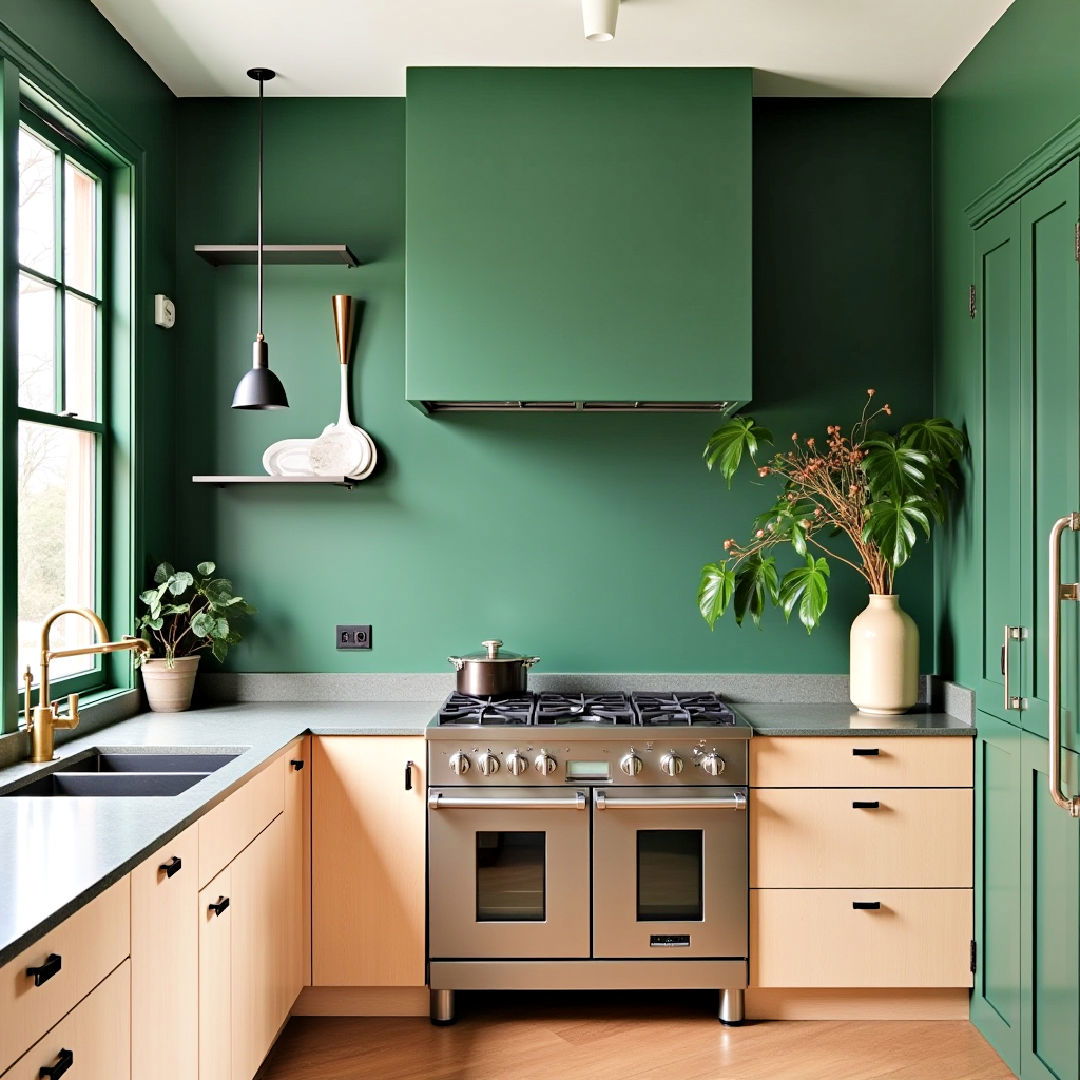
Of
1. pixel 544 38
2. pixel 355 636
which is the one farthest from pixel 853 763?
pixel 544 38

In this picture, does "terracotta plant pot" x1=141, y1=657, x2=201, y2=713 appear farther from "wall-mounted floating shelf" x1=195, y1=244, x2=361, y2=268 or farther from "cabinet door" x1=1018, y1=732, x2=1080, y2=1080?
"cabinet door" x1=1018, y1=732, x2=1080, y2=1080

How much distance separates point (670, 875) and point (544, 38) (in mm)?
2386

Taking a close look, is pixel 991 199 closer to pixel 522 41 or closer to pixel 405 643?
pixel 522 41

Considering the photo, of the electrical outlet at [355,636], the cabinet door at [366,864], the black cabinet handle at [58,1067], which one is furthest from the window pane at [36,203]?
the black cabinet handle at [58,1067]

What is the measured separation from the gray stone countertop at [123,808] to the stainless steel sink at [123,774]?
2cm

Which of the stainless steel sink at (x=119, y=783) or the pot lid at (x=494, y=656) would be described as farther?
the pot lid at (x=494, y=656)

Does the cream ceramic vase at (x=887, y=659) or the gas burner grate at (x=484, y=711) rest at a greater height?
the cream ceramic vase at (x=887, y=659)

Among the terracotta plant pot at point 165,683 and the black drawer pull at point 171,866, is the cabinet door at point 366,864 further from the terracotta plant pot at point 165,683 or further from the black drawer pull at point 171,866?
the black drawer pull at point 171,866

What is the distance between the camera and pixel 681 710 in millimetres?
3148

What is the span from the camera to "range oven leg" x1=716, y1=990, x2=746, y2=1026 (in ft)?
9.82

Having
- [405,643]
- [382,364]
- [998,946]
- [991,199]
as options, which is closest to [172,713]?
[405,643]

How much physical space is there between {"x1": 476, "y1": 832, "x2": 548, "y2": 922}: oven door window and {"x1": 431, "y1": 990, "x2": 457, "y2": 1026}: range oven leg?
252 mm

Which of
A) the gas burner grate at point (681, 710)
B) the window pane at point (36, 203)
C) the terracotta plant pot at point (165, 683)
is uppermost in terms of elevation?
the window pane at point (36, 203)

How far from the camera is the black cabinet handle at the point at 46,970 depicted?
1447mm
